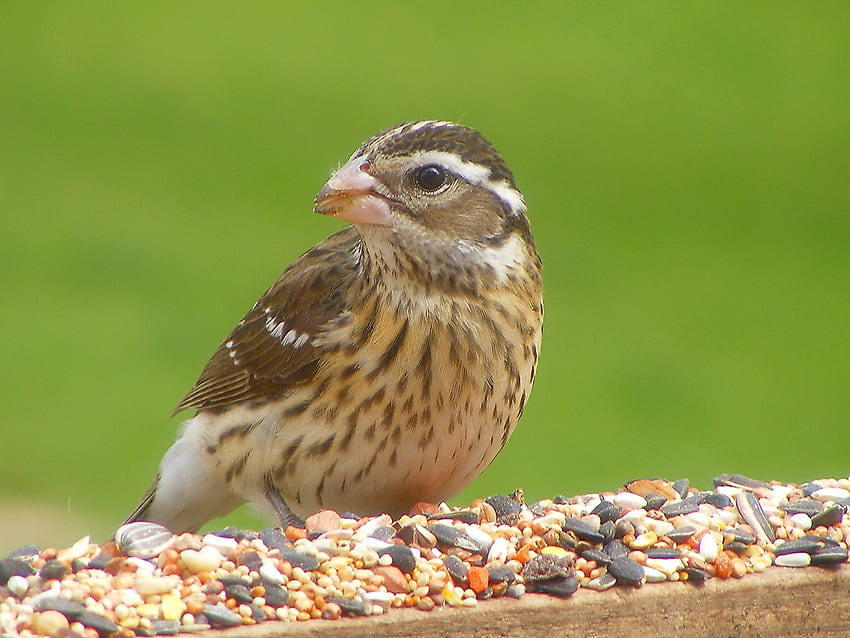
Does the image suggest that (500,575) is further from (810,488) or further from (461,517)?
(810,488)

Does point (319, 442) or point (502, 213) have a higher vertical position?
point (502, 213)

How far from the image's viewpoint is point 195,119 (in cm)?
1044

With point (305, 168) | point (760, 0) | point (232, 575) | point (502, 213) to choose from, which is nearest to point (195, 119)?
point (305, 168)

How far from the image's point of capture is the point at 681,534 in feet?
9.98

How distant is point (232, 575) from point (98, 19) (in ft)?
31.0

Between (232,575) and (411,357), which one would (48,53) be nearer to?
(411,357)

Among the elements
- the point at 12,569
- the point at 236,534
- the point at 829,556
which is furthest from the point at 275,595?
the point at 829,556

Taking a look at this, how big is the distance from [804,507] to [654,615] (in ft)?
2.50

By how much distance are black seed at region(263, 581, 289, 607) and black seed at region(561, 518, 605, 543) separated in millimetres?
705

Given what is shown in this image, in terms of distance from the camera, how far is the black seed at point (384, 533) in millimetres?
2975

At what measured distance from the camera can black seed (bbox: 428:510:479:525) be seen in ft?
10.5

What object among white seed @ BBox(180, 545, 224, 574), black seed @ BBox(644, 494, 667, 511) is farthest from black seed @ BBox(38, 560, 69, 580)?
black seed @ BBox(644, 494, 667, 511)

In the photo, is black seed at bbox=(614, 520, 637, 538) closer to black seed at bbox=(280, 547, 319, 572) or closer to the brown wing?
black seed at bbox=(280, 547, 319, 572)

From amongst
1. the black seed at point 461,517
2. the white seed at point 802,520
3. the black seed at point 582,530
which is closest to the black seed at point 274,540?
the black seed at point 461,517
